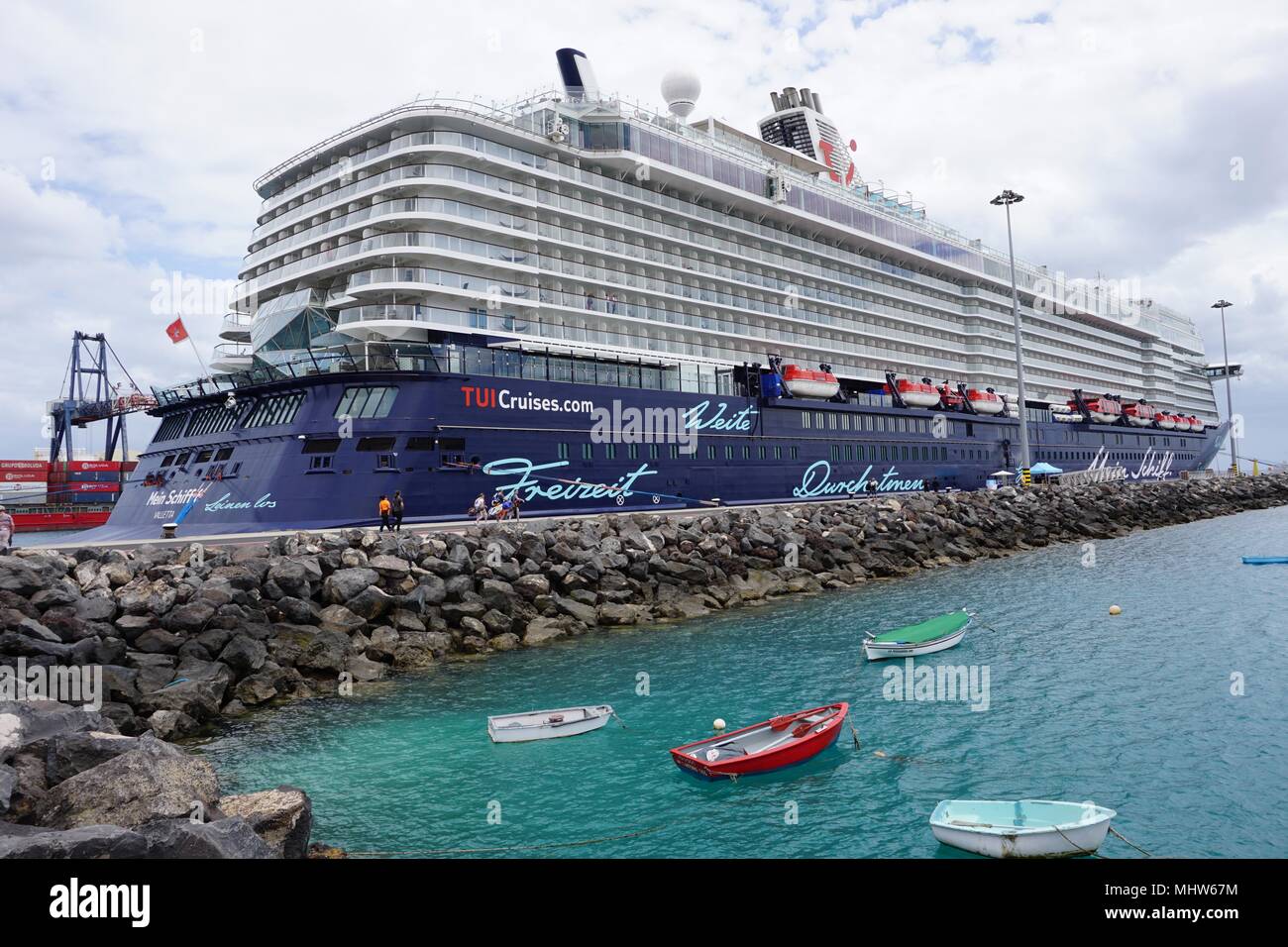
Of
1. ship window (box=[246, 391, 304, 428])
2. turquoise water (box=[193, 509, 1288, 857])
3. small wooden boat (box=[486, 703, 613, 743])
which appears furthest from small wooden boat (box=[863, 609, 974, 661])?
ship window (box=[246, 391, 304, 428])

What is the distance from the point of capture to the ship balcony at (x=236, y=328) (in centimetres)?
3847

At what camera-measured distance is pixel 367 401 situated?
28.7 meters

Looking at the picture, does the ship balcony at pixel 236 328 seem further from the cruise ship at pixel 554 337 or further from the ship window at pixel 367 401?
the ship window at pixel 367 401

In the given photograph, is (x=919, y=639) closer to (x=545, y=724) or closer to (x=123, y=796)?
(x=545, y=724)

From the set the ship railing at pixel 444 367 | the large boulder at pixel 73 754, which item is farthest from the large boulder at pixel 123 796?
the ship railing at pixel 444 367

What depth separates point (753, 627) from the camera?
24.3 meters

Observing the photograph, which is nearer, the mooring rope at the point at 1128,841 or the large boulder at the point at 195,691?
the mooring rope at the point at 1128,841

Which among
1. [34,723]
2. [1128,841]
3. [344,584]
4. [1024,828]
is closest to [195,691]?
[344,584]

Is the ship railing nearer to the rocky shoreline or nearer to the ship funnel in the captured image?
the rocky shoreline

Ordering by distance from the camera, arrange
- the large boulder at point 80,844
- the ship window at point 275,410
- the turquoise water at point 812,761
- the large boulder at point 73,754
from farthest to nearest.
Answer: the ship window at point 275,410, the turquoise water at point 812,761, the large boulder at point 73,754, the large boulder at point 80,844

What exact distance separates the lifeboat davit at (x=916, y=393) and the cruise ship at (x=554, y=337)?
0.16 metres

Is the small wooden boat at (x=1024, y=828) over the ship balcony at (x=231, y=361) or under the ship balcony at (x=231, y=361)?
under
